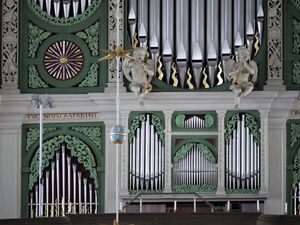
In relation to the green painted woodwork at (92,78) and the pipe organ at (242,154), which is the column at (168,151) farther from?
the green painted woodwork at (92,78)

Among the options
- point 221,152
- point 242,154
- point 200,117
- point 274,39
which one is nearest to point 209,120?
point 200,117

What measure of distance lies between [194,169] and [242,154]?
114 cm

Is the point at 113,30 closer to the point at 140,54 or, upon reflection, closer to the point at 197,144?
the point at 140,54

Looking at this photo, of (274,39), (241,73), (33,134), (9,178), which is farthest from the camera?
(33,134)

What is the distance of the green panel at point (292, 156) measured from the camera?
26.1 m

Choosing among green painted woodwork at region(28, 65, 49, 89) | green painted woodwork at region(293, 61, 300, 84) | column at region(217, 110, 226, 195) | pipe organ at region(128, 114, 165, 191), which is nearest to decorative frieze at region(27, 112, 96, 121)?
green painted woodwork at region(28, 65, 49, 89)

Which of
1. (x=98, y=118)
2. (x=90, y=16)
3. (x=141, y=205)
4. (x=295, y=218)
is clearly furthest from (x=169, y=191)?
(x=295, y=218)

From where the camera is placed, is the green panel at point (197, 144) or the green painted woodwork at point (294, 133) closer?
the green panel at point (197, 144)

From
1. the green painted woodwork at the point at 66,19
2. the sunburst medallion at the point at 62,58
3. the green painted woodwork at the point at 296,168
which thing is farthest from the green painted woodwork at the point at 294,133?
the green painted woodwork at the point at 66,19

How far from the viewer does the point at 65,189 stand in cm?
2669

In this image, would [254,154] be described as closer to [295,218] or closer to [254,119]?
[254,119]

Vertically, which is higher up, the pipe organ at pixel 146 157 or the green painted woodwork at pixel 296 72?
the green painted woodwork at pixel 296 72

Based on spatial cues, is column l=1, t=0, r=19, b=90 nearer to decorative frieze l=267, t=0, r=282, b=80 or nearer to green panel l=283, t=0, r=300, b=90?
decorative frieze l=267, t=0, r=282, b=80

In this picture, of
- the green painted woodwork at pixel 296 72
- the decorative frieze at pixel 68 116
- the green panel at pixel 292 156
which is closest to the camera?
the green panel at pixel 292 156
